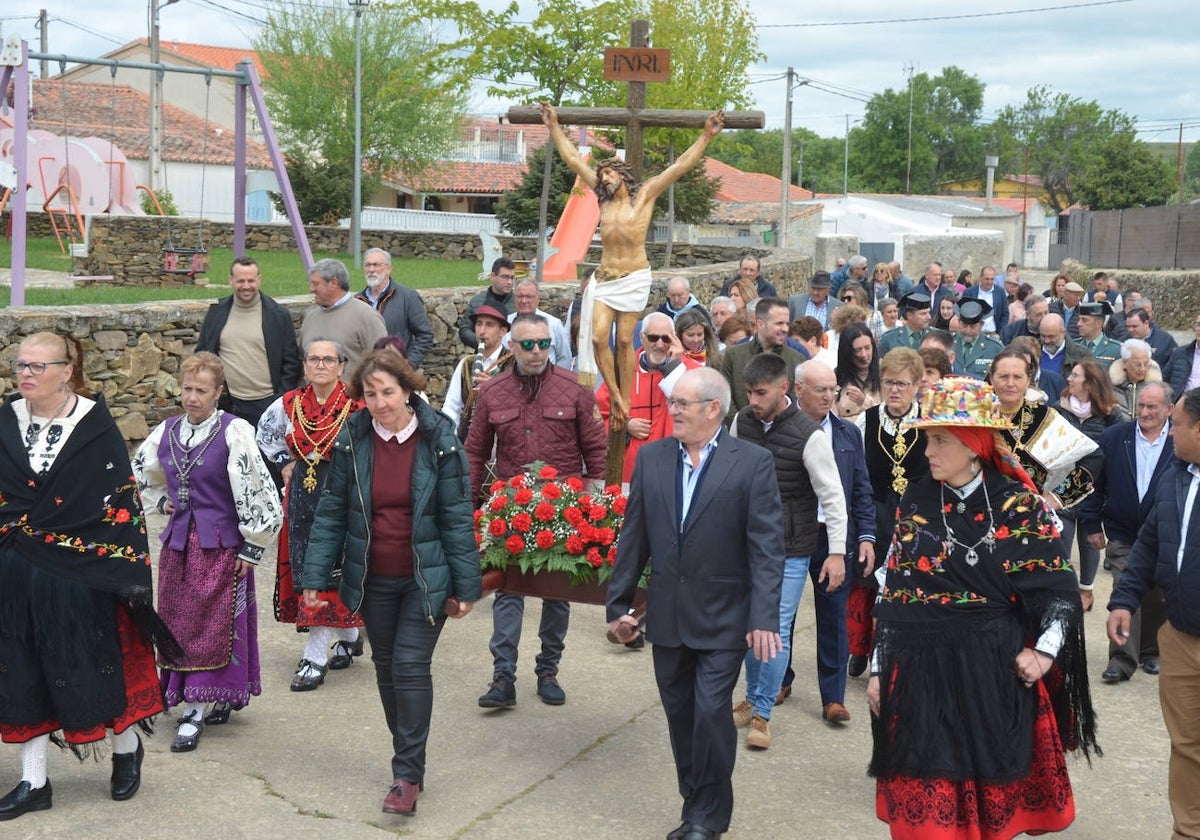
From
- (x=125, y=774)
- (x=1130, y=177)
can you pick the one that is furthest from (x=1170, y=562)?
(x=1130, y=177)

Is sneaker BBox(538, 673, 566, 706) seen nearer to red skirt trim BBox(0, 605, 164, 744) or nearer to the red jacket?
the red jacket

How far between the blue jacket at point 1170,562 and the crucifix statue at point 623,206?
106 inches

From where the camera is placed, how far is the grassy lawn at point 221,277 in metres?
14.8

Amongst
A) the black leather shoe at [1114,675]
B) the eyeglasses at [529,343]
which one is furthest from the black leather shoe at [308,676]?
the black leather shoe at [1114,675]

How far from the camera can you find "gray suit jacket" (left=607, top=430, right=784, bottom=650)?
520cm

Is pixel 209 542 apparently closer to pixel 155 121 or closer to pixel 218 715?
pixel 218 715

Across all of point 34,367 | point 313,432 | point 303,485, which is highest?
point 34,367

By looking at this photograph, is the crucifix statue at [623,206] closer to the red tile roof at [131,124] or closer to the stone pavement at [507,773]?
the stone pavement at [507,773]

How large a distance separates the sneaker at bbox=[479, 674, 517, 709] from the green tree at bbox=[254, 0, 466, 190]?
4177cm

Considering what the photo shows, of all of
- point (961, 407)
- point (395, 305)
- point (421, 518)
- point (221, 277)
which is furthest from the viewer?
point (221, 277)

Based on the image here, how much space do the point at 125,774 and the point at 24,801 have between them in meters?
0.40

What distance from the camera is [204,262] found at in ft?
63.4

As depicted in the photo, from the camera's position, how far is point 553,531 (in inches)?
252

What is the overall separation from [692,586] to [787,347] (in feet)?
13.3
